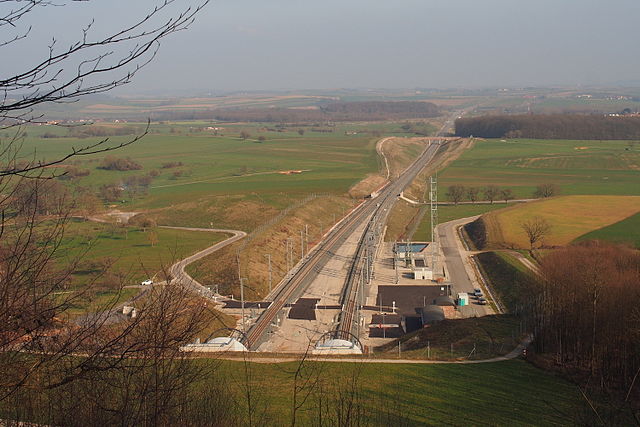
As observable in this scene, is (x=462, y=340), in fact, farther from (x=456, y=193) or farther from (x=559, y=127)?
(x=559, y=127)

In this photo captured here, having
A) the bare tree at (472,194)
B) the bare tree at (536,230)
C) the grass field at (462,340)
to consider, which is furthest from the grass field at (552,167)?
the grass field at (462,340)

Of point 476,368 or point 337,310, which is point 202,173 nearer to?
point 337,310

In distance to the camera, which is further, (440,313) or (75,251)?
(75,251)

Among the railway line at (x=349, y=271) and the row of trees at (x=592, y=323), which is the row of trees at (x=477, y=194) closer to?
the railway line at (x=349, y=271)

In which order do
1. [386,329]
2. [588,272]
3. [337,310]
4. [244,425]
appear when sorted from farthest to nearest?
[337,310], [386,329], [588,272], [244,425]

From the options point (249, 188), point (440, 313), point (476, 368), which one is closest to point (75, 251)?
point (440, 313)
